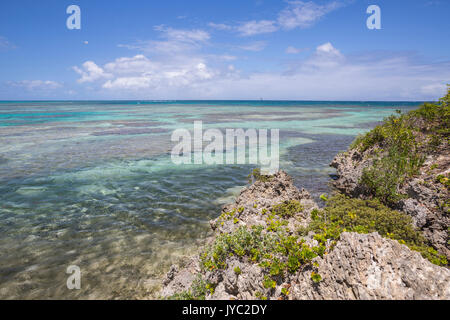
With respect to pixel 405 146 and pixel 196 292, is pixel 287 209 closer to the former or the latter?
pixel 196 292

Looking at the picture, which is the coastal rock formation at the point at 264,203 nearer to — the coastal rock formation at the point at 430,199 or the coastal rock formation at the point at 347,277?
the coastal rock formation at the point at 347,277

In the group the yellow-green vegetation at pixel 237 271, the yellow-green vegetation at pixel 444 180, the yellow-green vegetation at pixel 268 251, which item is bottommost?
the yellow-green vegetation at pixel 237 271

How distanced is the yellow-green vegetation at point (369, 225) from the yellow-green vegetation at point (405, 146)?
195 cm

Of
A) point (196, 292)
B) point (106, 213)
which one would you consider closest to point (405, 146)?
point (196, 292)

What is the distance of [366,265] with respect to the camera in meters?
5.17

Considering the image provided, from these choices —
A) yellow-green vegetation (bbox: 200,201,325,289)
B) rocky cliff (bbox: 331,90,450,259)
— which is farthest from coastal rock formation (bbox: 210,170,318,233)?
rocky cliff (bbox: 331,90,450,259)

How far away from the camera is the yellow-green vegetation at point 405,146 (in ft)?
32.7

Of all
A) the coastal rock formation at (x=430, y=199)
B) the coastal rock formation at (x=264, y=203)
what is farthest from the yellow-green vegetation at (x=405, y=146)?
the coastal rock formation at (x=264, y=203)

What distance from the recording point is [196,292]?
6363 mm

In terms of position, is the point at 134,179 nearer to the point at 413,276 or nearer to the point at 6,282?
the point at 6,282

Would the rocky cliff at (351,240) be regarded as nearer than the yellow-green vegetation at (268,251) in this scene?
Yes

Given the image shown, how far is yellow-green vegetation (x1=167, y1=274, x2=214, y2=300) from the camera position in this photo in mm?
6250
